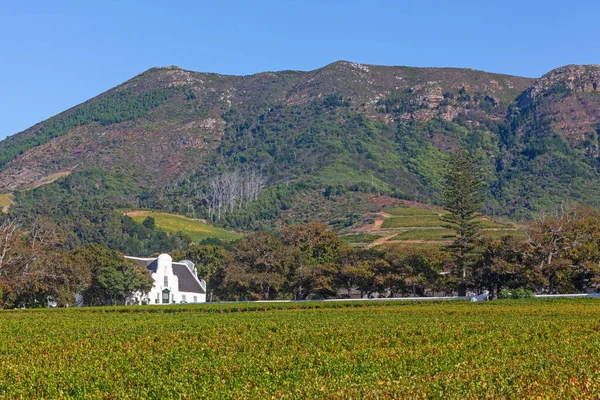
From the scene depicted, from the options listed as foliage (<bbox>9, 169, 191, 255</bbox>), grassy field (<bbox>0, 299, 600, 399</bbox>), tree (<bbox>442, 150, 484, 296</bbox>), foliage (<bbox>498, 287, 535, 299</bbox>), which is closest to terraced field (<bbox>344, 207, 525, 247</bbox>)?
tree (<bbox>442, 150, 484, 296</bbox>)

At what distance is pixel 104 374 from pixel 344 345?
29.3 ft

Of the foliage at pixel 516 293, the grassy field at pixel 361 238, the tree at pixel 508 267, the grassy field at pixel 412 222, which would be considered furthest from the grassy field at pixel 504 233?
the foliage at pixel 516 293

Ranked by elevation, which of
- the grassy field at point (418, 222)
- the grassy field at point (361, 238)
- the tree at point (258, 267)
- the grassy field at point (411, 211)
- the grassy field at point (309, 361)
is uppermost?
the grassy field at point (411, 211)

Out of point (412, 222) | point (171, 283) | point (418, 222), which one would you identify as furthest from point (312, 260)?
point (412, 222)

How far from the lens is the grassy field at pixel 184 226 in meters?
156

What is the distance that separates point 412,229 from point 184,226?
179 feet

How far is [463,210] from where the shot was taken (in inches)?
3273

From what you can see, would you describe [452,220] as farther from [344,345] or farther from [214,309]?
[344,345]

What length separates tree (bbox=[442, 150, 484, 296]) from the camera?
7675 centimetres

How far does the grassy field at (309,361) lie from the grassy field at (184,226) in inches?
4773

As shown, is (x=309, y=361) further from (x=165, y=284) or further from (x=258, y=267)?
(x=165, y=284)

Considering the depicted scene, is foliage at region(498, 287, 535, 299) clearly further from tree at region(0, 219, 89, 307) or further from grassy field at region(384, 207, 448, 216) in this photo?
grassy field at region(384, 207, 448, 216)

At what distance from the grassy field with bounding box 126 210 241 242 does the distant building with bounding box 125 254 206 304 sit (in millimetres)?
51499

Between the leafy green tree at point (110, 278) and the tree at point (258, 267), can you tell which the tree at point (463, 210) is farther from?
the leafy green tree at point (110, 278)
